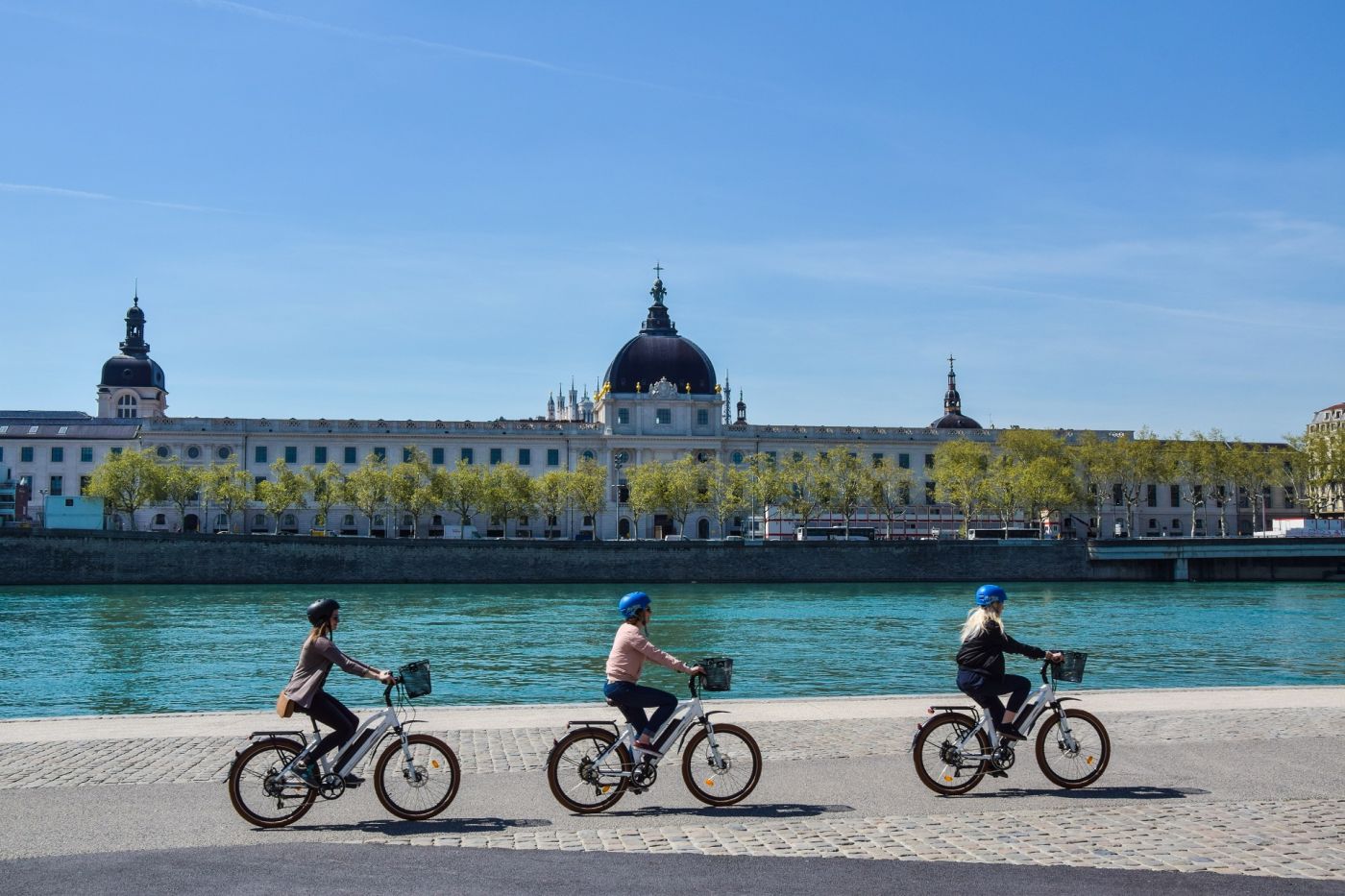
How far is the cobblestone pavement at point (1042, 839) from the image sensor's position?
9641 millimetres

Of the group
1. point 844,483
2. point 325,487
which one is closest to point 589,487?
point 844,483

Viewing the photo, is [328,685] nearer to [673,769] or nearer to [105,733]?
[105,733]

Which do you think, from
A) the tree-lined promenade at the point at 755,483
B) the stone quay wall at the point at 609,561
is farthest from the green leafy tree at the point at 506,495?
the stone quay wall at the point at 609,561

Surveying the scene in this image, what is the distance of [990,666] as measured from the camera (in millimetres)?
12016

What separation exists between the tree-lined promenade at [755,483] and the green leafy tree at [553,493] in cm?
10

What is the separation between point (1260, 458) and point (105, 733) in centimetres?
10804

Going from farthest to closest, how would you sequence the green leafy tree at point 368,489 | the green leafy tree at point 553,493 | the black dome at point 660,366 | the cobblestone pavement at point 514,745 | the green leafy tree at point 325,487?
the black dome at point 660,366, the green leafy tree at point 553,493, the green leafy tree at point 325,487, the green leafy tree at point 368,489, the cobblestone pavement at point 514,745

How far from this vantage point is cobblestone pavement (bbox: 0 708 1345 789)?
43.0 feet

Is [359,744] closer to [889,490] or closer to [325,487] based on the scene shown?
[325,487]

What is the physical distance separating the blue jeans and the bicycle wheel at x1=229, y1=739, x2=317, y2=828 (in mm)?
2528

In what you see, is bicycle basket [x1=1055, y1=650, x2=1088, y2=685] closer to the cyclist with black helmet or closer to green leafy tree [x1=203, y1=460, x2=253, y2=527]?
the cyclist with black helmet

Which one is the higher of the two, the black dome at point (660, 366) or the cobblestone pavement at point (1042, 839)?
the black dome at point (660, 366)

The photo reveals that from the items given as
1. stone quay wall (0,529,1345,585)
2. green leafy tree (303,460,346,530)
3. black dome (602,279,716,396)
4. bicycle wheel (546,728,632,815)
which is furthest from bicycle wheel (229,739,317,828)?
black dome (602,279,716,396)

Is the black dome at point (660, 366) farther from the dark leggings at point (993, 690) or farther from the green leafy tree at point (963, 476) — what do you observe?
the dark leggings at point (993, 690)
